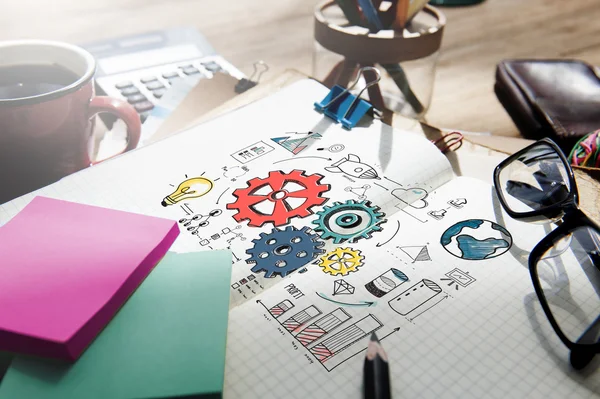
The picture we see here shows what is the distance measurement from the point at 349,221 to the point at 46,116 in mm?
251

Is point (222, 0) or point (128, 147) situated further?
point (222, 0)

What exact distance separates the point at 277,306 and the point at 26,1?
74 cm

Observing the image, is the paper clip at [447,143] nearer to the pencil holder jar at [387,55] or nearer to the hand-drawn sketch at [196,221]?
the pencil holder jar at [387,55]

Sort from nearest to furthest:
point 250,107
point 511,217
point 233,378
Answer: point 233,378 < point 511,217 < point 250,107

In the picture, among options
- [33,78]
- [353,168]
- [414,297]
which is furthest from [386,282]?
[33,78]

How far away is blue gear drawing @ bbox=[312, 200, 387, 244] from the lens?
43 cm

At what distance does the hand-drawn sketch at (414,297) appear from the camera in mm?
375

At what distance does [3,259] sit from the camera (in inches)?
14.9

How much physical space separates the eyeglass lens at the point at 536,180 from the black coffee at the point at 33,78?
383 millimetres

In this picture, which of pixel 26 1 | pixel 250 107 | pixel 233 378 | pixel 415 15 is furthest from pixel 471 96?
pixel 26 1

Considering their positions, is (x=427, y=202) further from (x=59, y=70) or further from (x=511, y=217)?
(x=59, y=70)

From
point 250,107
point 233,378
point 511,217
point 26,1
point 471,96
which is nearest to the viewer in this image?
point 233,378

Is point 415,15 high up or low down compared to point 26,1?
up

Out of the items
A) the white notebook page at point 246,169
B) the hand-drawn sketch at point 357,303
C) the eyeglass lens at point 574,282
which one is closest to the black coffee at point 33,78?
the white notebook page at point 246,169
